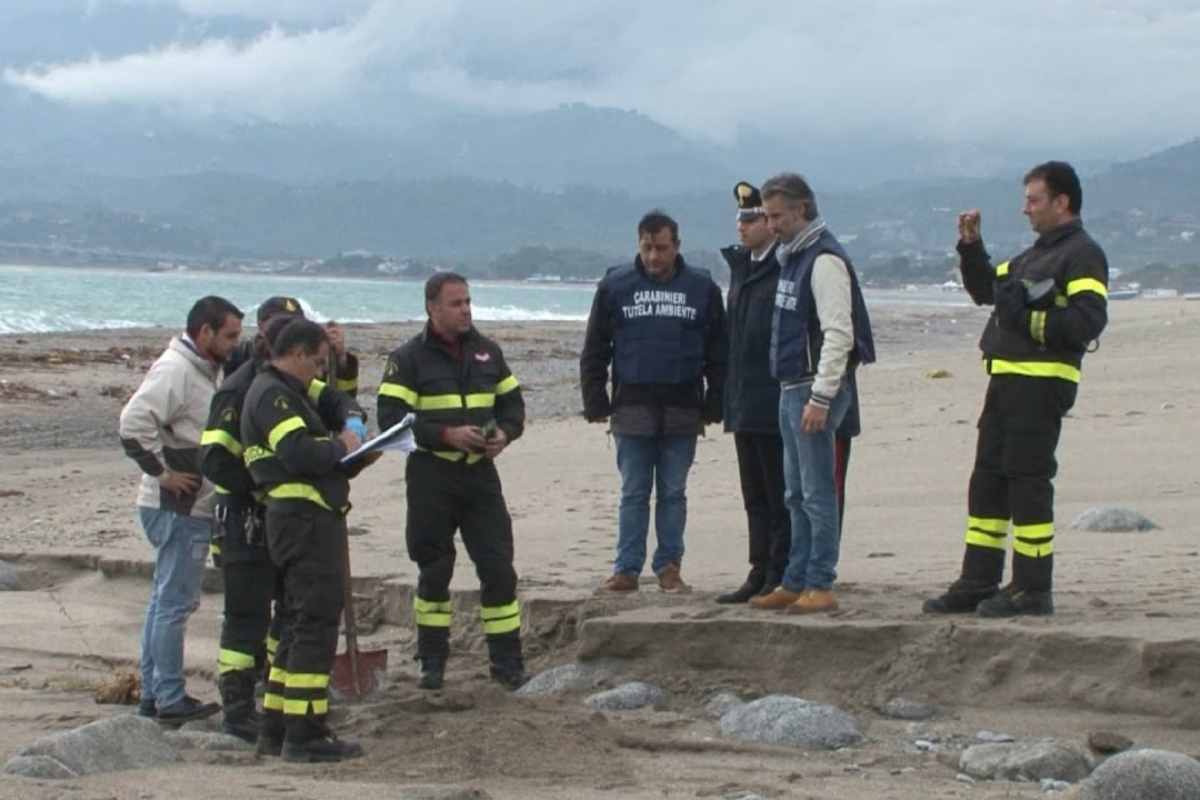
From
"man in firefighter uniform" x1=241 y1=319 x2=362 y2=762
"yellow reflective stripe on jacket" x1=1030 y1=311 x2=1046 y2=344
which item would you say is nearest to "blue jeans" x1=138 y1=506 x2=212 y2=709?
"man in firefighter uniform" x1=241 y1=319 x2=362 y2=762

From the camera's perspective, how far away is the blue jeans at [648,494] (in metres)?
8.66

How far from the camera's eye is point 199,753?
6516 mm

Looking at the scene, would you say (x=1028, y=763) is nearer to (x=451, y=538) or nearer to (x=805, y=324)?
(x=805, y=324)

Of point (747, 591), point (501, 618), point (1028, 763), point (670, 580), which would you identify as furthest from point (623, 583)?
point (1028, 763)

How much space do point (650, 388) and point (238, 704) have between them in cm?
264

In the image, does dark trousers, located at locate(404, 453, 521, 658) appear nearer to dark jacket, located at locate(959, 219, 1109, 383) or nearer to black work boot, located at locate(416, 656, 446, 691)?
black work boot, located at locate(416, 656, 446, 691)

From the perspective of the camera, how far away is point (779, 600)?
25.7ft

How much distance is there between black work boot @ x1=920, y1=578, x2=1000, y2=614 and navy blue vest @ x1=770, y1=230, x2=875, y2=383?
104 cm

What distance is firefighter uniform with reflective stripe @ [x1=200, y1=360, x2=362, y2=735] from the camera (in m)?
6.67

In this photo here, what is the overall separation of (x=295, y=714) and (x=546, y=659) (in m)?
1.89

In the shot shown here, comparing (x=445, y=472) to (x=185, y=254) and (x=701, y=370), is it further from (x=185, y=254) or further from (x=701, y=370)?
(x=185, y=254)

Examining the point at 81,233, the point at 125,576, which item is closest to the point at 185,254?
the point at 81,233

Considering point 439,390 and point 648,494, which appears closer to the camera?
point 439,390

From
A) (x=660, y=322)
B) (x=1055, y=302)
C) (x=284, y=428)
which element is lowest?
(x=284, y=428)
